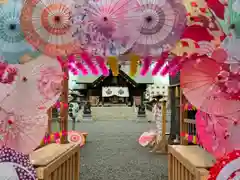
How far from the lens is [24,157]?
179 centimetres

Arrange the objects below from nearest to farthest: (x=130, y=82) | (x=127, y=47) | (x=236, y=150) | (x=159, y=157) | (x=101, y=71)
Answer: (x=236, y=150), (x=127, y=47), (x=101, y=71), (x=159, y=157), (x=130, y=82)

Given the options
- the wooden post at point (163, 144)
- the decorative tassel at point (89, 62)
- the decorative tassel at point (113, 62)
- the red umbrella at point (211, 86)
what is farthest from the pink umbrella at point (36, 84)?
the wooden post at point (163, 144)

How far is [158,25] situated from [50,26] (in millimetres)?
666

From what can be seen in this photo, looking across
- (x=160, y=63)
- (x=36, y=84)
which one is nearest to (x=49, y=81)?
(x=36, y=84)

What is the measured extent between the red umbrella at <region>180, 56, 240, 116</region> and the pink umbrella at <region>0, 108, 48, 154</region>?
97 centimetres

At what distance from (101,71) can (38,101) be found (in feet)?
1.51

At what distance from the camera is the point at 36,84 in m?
1.91

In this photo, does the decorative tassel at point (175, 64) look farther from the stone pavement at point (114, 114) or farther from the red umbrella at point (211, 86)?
the stone pavement at point (114, 114)

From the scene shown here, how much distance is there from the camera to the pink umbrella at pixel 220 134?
1.82 m

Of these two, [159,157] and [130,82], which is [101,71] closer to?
[159,157]

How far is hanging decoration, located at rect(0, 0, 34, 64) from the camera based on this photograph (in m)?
1.81

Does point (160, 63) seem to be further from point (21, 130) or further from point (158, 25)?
point (21, 130)

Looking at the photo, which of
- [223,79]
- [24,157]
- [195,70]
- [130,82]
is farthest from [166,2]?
[130,82]

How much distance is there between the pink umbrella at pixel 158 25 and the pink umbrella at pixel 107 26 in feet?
0.16
